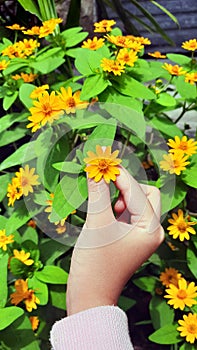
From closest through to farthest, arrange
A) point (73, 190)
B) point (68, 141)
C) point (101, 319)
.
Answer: point (101, 319)
point (73, 190)
point (68, 141)

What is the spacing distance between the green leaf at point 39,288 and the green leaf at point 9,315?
0.39 ft

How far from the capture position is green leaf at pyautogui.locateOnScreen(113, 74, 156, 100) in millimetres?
965

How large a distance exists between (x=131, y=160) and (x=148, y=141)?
0.36 ft

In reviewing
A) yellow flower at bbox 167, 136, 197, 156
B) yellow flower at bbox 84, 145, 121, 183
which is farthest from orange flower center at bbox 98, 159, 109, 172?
yellow flower at bbox 167, 136, 197, 156

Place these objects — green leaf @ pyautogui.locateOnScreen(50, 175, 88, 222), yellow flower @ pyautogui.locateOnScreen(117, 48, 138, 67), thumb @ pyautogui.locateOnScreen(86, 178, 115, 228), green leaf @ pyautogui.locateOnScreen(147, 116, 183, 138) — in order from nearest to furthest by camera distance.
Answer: thumb @ pyautogui.locateOnScreen(86, 178, 115, 228)
green leaf @ pyautogui.locateOnScreen(50, 175, 88, 222)
yellow flower @ pyautogui.locateOnScreen(117, 48, 138, 67)
green leaf @ pyautogui.locateOnScreen(147, 116, 183, 138)

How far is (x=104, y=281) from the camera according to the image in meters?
A: 0.69

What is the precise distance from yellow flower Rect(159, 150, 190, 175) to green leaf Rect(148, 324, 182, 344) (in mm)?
305

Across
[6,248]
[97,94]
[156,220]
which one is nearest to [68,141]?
[97,94]

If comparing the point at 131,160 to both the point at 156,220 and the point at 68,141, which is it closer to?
the point at 68,141

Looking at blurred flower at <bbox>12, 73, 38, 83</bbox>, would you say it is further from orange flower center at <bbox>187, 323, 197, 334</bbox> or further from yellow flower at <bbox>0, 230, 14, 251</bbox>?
orange flower center at <bbox>187, 323, 197, 334</bbox>

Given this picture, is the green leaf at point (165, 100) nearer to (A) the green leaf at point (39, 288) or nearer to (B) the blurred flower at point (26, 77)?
(B) the blurred flower at point (26, 77)

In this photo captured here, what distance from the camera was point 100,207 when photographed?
66 cm

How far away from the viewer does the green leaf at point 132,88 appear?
3.16 ft

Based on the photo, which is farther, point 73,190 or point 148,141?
point 148,141
